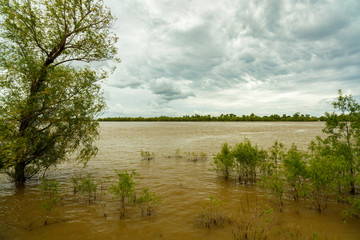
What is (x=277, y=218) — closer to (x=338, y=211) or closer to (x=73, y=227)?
(x=338, y=211)

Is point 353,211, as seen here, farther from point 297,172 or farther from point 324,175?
point 297,172

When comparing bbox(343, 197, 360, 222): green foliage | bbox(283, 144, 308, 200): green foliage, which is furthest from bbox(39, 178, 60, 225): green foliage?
bbox(343, 197, 360, 222): green foliage

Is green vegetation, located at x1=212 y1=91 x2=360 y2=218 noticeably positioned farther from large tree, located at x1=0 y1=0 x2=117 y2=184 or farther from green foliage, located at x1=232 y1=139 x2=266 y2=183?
large tree, located at x1=0 y1=0 x2=117 y2=184

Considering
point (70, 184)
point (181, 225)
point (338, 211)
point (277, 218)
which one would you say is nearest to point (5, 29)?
point (70, 184)

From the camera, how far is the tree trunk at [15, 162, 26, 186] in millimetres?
10633

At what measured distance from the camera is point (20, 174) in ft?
35.5

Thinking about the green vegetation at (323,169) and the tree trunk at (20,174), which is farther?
the tree trunk at (20,174)

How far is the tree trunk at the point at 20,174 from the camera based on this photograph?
34.9 feet

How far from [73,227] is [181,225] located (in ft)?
13.1

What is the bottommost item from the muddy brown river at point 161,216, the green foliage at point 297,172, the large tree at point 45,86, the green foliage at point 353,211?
the muddy brown river at point 161,216

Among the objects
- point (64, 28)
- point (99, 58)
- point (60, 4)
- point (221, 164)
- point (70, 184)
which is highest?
point (60, 4)

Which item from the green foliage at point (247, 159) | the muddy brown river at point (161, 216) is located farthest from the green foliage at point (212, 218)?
the green foliage at point (247, 159)

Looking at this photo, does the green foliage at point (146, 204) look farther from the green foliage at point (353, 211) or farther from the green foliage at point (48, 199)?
the green foliage at point (353, 211)

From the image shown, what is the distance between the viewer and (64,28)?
11.8 m
